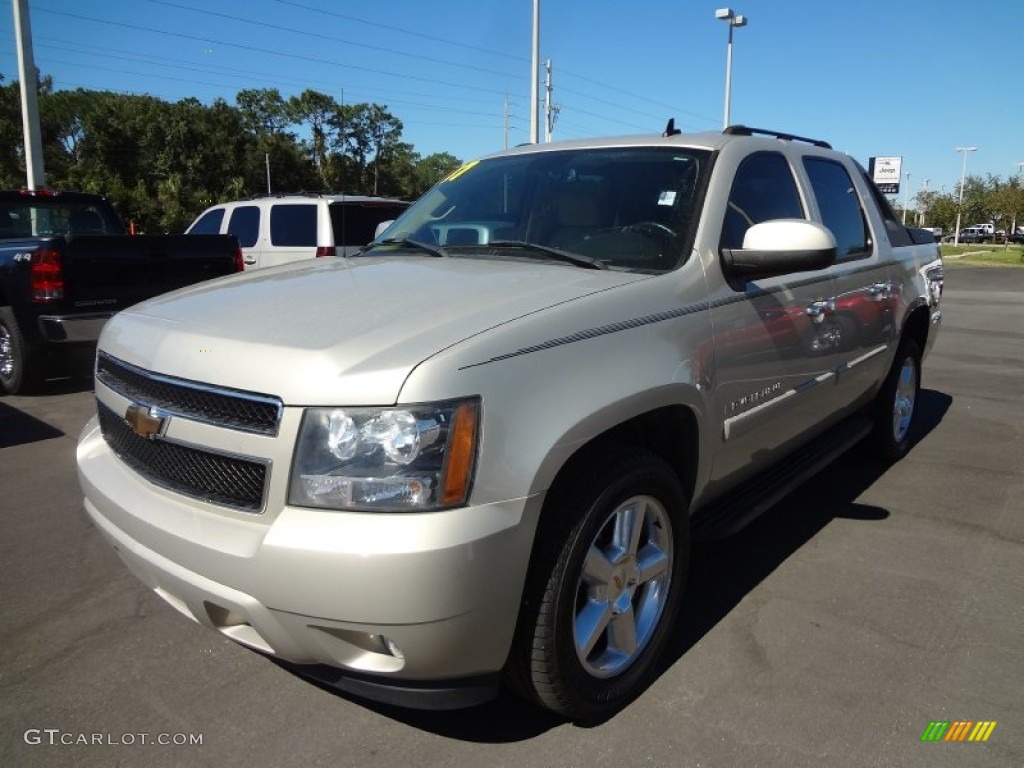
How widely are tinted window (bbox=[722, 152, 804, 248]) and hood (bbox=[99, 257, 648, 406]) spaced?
70 cm

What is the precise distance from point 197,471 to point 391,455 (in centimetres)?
64

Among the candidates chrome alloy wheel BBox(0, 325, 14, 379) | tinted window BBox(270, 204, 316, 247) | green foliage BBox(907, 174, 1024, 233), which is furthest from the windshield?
green foliage BBox(907, 174, 1024, 233)

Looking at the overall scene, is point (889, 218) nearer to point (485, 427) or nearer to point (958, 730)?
point (958, 730)

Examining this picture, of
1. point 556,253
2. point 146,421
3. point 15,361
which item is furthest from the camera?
point 15,361

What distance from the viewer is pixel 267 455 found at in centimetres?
195

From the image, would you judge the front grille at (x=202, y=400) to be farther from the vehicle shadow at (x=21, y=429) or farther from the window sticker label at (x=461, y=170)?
the vehicle shadow at (x=21, y=429)

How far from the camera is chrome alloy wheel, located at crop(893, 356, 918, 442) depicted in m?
4.96

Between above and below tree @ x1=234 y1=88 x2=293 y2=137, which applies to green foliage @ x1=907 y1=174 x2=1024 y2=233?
below

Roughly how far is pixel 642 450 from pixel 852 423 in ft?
8.40

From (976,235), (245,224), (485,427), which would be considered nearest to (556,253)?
(485,427)

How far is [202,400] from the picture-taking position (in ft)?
6.97

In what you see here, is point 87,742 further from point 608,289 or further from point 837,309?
point 837,309

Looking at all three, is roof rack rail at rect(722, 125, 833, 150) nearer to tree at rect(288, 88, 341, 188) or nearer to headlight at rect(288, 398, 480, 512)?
headlight at rect(288, 398, 480, 512)

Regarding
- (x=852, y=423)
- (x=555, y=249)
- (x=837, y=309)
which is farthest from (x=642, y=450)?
(x=852, y=423)
